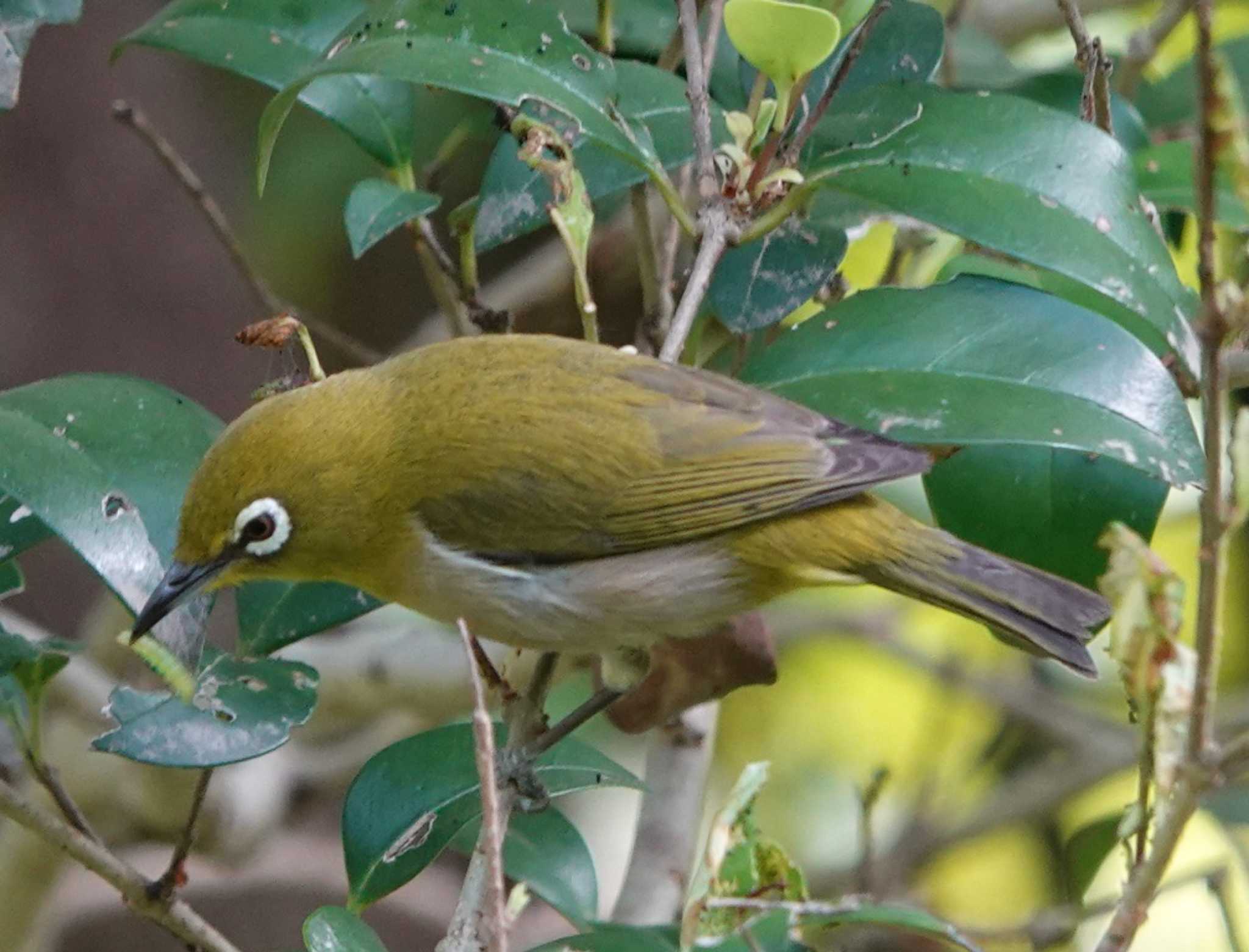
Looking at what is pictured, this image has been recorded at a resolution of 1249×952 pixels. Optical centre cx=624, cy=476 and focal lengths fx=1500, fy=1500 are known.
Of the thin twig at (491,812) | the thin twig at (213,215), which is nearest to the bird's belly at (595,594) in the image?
the thin twig at (213,215)

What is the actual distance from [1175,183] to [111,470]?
175 cm

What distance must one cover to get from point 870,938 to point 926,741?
198cm

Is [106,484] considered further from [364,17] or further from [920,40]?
[920,40]

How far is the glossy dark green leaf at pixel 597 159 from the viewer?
232 centimetres

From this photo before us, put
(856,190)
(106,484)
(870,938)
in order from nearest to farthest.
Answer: (106,484)
(856,190)
(870,938)

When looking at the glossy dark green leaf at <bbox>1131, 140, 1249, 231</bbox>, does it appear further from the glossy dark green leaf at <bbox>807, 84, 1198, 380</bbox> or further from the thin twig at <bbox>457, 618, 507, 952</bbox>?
the thin twig at <bbox>457, 618, 507, 952</bbox>

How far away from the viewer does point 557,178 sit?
2172mm

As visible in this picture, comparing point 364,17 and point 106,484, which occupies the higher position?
point 364,17

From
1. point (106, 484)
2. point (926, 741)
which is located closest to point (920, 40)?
point (106, 484)

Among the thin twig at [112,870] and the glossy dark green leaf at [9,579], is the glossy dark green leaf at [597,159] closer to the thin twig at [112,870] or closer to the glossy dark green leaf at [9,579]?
the glossy dark green leaf at [9,579]

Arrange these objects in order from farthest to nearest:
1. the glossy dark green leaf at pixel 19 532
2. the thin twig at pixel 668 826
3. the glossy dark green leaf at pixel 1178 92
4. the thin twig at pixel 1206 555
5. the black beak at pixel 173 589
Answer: the glossy dark green leaf at pixel 1178 92
the thin twig at pixel 668 826
the glossy dark green leaf at pixel 19 532
the black beak at pixel 173 589
the thin twig at pixel 1206 555

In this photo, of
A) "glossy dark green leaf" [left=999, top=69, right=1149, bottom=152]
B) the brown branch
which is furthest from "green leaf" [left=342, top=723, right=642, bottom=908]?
"glossy dark green leaf" [left=999, top=69, right=1149, bottom=152]

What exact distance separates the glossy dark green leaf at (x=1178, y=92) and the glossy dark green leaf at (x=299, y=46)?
1.66m

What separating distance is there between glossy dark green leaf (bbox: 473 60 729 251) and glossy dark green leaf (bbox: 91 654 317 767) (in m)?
0.75
